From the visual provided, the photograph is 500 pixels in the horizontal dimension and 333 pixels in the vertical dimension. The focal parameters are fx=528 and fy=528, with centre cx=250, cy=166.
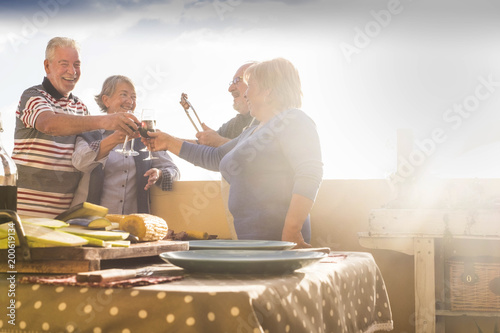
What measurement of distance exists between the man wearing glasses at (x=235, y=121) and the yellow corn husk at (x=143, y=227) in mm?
1434

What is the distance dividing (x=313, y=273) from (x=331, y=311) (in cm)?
6

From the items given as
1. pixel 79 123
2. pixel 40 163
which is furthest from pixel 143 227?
pixel 40 163

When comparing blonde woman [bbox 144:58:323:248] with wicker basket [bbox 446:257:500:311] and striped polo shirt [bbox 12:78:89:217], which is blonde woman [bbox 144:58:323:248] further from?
wicker basket [bbox 446:257:500:311]

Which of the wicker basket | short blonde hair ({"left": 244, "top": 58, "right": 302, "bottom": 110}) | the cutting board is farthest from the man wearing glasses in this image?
the cutting board

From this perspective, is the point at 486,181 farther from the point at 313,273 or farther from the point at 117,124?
the point at 313,273

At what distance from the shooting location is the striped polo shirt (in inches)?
91.0

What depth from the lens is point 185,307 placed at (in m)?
0.57

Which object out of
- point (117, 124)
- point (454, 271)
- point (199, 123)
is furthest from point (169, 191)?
point (454, 271)

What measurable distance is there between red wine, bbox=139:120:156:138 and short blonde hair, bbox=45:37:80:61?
71cm

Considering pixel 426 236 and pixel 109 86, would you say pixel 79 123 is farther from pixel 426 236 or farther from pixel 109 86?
pixel 426 236

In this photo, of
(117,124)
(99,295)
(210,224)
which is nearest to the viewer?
(99,295)

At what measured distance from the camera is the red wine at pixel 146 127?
6.78 feet

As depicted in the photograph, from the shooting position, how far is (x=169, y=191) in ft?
10.4

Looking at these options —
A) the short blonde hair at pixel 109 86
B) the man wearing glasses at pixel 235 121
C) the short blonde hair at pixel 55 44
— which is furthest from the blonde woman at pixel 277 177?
the short blonde hair at pixel 109 86
